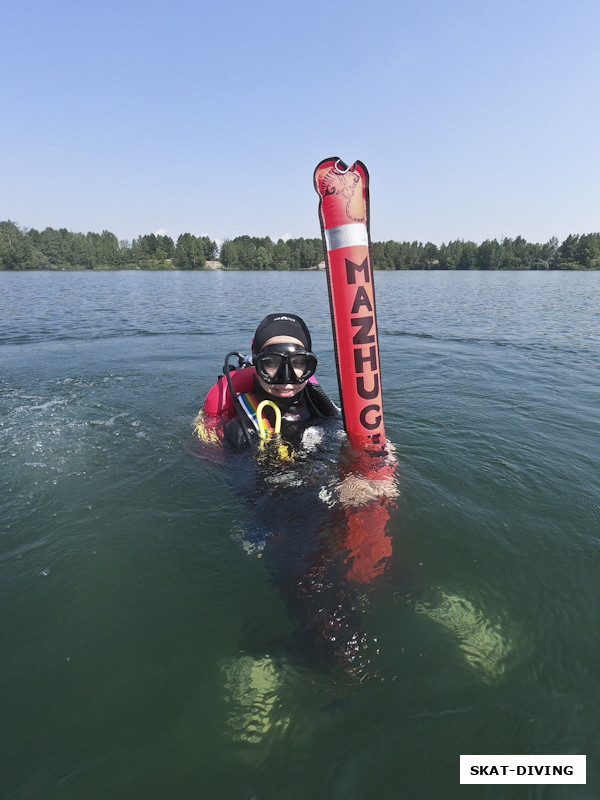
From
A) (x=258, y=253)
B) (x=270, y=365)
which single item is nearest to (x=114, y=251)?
(x=258, y=253)

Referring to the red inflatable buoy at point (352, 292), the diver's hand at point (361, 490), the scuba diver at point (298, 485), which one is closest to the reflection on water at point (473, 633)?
the scuba diver at point (298, 485)

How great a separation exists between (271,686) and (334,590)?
30.3 inches

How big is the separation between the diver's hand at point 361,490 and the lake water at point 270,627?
0.20m

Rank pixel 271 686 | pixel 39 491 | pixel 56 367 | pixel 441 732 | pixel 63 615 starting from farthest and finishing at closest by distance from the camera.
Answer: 1. pixel 56 367
2. pixel 39 491
3. pixel 63 615
4. pixel 271 686
5. pixel 441 732

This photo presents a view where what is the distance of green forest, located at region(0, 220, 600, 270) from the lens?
343ft

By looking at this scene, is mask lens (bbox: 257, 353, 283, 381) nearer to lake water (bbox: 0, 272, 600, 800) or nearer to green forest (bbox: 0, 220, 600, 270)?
lake water (bbox: 0, 272, 600, 800)

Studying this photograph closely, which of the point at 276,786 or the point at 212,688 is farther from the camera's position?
the point at 212,688

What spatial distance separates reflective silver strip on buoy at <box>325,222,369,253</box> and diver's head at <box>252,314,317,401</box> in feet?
3.22

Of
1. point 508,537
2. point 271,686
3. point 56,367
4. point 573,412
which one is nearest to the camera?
point 271,686

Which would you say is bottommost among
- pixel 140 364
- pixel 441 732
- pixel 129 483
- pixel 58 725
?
pixel 441 732

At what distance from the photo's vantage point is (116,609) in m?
2.98

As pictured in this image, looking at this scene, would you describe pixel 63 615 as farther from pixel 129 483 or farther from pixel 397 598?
pixel 397 598

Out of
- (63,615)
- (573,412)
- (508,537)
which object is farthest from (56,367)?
(573,412)

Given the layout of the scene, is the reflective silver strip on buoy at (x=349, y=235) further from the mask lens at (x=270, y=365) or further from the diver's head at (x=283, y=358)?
the mask lens at (x=270, y=365)
